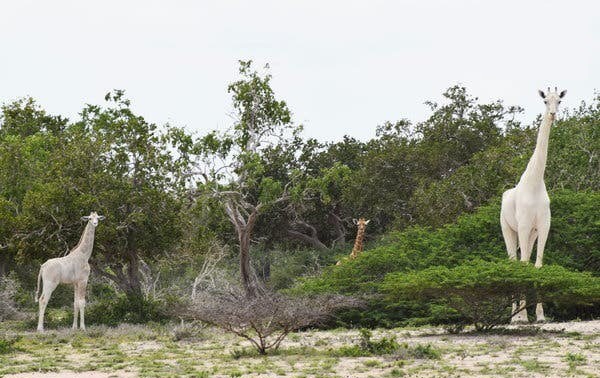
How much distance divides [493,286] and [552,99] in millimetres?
3988

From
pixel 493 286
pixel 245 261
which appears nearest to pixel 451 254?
pixel 493 286

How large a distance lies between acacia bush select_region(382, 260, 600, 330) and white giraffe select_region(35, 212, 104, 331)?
805 centimetres

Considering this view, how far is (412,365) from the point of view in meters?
12.8

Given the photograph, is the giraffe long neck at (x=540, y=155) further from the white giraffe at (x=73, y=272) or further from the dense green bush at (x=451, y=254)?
the white giraffe at (x=73, y=272)

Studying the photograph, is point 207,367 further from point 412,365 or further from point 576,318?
point 576,318

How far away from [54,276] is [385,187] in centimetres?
2096

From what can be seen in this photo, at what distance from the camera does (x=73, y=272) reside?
22297 millimetres

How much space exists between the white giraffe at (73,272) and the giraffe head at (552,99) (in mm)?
10475

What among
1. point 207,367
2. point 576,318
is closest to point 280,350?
point 207,367

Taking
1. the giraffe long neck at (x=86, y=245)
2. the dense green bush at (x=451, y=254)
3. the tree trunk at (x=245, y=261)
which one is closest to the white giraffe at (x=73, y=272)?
the giraffe long neck at (x=86, y=245)

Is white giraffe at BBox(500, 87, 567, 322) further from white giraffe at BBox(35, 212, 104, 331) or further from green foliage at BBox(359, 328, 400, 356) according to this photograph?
white giraffe at BBox(35, 212, 104, 331)

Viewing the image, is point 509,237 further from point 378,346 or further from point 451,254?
point 378,346

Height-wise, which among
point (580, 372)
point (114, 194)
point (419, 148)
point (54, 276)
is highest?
point (419, 148)

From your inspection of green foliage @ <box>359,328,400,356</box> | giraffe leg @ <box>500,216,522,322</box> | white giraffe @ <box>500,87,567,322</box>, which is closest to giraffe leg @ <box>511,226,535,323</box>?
white giraffe @ <box>500,87,567,322</box>
